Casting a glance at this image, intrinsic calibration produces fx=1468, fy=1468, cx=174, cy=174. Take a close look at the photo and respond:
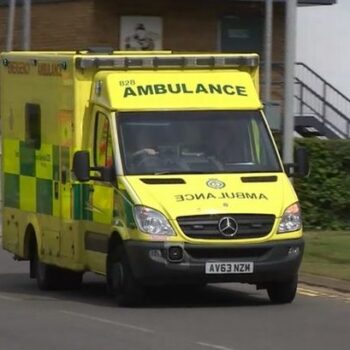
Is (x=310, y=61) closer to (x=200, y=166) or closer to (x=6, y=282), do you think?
(x=6, y=282)

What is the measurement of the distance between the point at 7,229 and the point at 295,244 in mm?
5154

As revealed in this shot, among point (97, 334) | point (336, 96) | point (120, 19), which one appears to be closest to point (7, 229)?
point (97, 334)

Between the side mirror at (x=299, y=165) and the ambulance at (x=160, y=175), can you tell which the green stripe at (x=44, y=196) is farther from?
the side mirror at (x=299, y=165)

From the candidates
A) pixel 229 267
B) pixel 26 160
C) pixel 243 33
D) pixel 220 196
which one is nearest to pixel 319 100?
pixel 243 33

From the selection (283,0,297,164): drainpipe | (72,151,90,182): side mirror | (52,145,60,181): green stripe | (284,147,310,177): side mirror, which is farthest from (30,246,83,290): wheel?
(283,0,297,164): drainpipe

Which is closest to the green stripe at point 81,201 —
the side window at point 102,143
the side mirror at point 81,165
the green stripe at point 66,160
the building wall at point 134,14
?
the green stripe at point 66,160

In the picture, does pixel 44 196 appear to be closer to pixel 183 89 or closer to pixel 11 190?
pixel 11 190

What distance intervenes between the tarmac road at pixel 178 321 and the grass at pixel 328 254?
1.22m

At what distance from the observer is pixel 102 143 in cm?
1611

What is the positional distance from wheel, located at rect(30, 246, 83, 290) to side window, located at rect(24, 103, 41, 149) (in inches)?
52.4

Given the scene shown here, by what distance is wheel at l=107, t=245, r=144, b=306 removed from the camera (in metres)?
15.2

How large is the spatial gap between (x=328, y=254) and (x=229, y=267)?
6.28 metres

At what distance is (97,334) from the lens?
13.3 m

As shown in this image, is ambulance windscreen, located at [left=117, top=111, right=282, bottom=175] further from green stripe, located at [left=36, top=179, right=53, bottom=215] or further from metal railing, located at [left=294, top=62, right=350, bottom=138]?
metal railing, located at [left=294, top=62, right=350, bottom=138]
